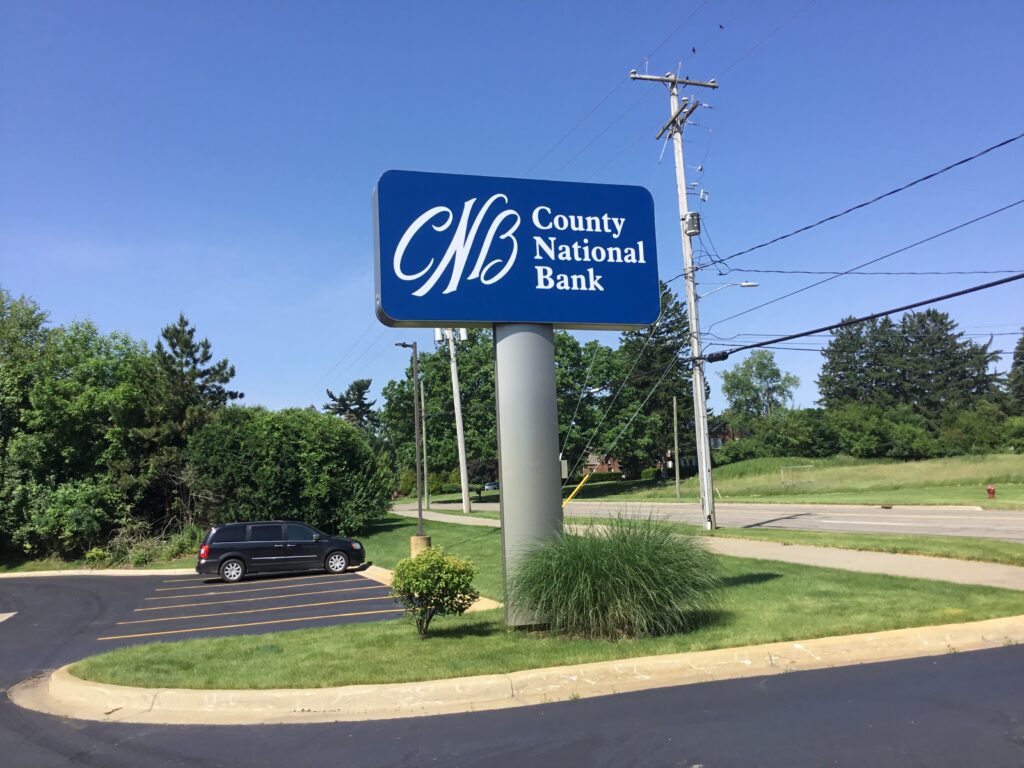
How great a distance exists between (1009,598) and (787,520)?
17203 millimetres

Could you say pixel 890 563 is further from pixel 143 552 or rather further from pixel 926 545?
pixel 143 552

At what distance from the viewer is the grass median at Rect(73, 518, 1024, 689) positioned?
21.4ft

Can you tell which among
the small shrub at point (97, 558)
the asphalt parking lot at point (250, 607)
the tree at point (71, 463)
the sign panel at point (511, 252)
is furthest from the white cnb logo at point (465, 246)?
the tree at point (71, 463)

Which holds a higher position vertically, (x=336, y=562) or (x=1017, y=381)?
(x=1017, y=381)

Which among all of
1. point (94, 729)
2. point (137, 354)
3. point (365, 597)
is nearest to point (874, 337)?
point (137, 354)

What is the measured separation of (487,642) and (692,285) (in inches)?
678

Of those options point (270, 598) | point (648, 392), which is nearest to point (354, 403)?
point (648, 392)

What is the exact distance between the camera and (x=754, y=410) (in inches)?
4417

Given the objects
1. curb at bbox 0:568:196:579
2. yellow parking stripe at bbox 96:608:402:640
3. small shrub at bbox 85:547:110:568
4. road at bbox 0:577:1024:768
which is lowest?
curb at bbox 0:568:196:579

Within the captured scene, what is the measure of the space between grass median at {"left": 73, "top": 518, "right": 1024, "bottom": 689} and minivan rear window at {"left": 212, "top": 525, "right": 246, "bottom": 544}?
33.2 ft

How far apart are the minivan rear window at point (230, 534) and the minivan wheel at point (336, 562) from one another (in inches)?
88.0

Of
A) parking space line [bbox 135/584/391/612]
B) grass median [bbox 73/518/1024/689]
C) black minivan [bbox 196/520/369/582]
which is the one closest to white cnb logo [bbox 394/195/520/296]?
grass median [bbox 73/518/1024/689]

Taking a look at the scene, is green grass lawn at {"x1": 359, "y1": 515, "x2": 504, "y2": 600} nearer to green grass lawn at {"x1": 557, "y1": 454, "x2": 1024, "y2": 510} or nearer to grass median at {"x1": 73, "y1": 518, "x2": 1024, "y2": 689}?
grass median at {"x1": 73, "y1": 518, "x2": 1024, "y2": 689}

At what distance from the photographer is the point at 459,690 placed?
592 cm
